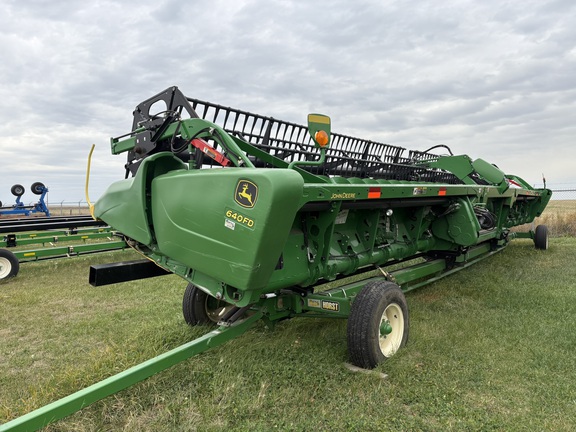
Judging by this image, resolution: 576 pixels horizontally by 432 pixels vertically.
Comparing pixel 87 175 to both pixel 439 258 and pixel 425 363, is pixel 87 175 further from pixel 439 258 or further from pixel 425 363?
pixel 439 258

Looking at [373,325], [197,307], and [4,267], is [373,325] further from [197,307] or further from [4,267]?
[4,267]

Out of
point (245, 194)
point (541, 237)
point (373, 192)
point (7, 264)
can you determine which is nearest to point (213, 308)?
point (373, 192)

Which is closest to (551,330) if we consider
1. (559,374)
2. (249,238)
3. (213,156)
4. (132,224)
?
(559,374)

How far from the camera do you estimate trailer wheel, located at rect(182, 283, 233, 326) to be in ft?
12.4

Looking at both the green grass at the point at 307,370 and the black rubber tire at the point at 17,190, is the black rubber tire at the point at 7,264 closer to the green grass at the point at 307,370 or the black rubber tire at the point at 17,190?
the green grass at the point at 307,370

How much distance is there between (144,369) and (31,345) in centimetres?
210

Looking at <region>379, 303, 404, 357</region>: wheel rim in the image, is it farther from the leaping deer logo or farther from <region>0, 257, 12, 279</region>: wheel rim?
<region>0, 257, 12, 279</region>: wheel rim

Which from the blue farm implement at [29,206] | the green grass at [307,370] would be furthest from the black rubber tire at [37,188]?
the green grass at [307,370]

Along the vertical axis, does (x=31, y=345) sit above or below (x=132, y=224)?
below

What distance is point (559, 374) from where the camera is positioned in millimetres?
2936

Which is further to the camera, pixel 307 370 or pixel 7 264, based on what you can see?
pixel 7 264

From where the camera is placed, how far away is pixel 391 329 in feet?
10.2

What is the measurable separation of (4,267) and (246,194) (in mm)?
6206

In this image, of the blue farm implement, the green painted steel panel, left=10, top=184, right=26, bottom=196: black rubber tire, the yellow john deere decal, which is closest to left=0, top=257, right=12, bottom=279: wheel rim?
the green painted steel panel
